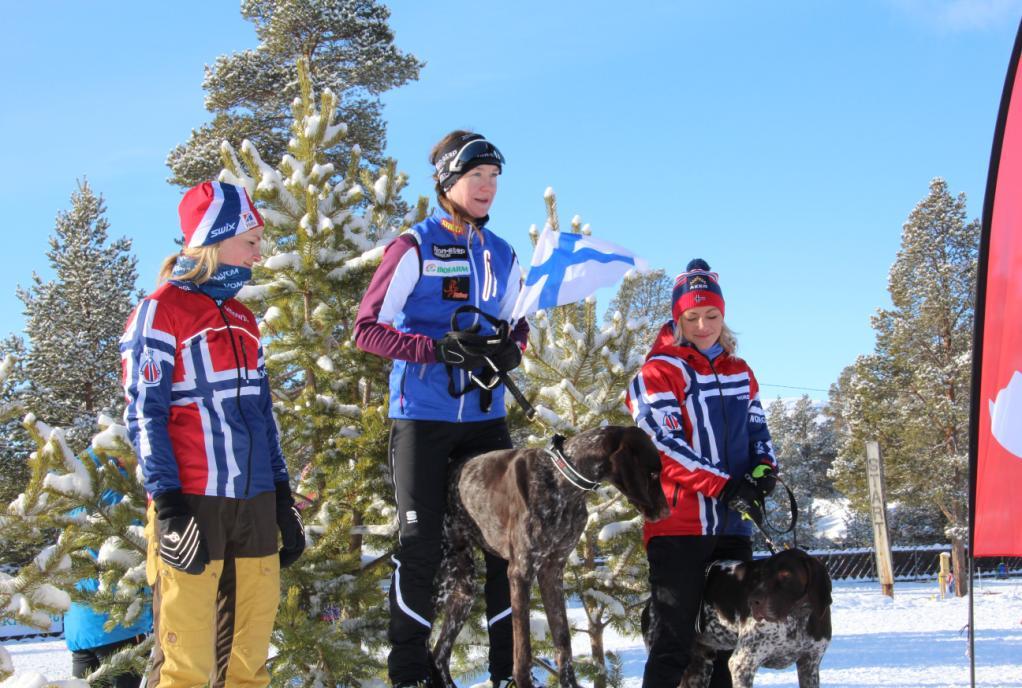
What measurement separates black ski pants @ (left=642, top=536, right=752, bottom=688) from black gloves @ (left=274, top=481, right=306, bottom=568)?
1613mm

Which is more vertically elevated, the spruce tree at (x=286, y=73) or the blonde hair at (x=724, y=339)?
the spruce tree at (x=286, y=73)

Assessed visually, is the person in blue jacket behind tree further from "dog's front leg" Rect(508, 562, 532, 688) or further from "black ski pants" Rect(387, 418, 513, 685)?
"dog's front leg" Rect(508, 562, 532, 688)

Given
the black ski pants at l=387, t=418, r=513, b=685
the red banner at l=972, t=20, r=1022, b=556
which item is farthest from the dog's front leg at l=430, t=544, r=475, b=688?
the red banner at l=972, t=20, r=1022, b=556

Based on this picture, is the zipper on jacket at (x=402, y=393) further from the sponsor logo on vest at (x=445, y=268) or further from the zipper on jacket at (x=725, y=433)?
the zipper on jacket at (x=725, y=433)

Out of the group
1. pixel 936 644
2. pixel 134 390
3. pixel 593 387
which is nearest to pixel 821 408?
pixel 936 644

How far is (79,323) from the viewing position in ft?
90.3

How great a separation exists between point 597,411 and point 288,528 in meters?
3.38

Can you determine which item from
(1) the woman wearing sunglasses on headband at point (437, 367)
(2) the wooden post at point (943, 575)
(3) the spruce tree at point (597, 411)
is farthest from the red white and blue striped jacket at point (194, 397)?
(2) the wooden post at point (943, 575)

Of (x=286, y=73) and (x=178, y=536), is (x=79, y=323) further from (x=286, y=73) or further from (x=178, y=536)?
Answer: (x=178, y=536)

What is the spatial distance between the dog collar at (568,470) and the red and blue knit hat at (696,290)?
1154mm

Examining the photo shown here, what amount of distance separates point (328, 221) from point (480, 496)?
2.64m

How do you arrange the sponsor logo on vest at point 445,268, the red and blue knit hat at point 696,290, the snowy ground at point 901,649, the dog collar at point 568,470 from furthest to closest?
the snowy ground at point 901,649 < the red and blue knit hat at point 696,290 < the sponsor logo on vest at point 445,268 < the dog collar at point 568,470

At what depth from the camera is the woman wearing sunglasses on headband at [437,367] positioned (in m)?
4.17

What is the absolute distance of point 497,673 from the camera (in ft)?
14.2
